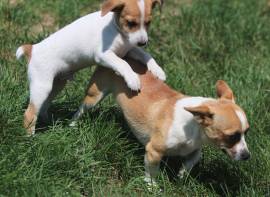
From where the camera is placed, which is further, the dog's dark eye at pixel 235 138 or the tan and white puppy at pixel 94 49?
the tan and white puppy at pixel 94 49

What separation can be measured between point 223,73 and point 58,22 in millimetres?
2216

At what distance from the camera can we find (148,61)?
6414mm

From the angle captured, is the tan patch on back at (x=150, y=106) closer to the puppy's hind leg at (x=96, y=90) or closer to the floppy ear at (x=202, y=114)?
the puppy's hind leg at (x=96, y=90)

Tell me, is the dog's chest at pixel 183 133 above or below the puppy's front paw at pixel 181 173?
above

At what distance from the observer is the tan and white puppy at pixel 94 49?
6.00m

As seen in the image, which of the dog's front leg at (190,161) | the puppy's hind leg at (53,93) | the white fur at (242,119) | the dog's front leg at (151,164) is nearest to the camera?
the white fur at (242,119)

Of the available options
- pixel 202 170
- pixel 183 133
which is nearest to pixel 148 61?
pixel 183 133

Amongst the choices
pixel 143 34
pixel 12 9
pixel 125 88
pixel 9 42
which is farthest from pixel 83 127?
pixel 12 9

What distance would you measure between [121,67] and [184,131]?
2.69 feet

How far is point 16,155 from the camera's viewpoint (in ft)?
18.6

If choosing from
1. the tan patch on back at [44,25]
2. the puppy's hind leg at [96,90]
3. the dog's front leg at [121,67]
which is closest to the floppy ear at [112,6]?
the dog's front leg at [121,67]

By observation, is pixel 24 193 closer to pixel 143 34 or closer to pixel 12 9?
pixel 143 34

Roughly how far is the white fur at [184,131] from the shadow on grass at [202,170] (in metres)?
0.41

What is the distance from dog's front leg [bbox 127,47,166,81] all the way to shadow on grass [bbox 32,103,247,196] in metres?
0.60
